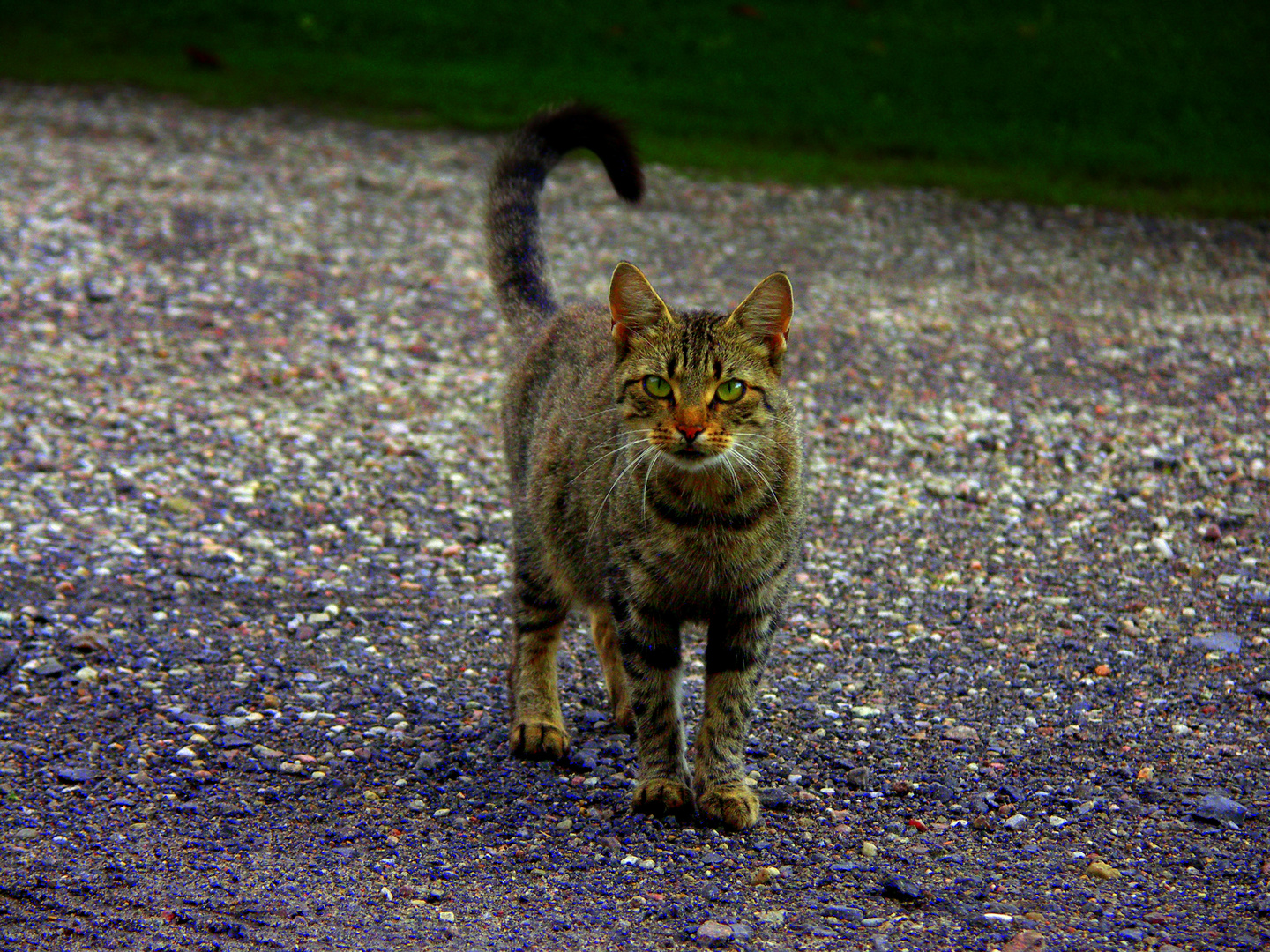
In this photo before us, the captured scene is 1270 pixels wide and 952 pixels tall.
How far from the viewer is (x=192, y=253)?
10984 millimetres

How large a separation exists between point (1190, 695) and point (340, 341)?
247 inches

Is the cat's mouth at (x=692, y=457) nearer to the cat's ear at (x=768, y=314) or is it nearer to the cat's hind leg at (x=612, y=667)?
the cat's ear at (x=768, y=314)

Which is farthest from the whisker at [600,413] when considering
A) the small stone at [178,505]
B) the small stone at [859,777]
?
the small stone at [178,505]

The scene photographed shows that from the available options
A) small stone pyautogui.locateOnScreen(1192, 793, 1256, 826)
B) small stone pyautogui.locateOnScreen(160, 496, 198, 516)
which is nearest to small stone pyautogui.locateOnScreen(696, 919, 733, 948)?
small stone pyautogui.locateOnScreen(1192, 793, 1256, 826)

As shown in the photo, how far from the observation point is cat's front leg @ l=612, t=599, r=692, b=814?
477 cm

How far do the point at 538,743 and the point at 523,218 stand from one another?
2.45 m

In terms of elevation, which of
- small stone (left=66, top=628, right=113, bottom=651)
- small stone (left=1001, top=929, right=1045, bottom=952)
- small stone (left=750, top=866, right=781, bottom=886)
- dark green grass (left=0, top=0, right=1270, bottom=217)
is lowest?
small stone (left=750, top=866, right=781, bottom=886)

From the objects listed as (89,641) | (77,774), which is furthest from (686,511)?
(89,641)

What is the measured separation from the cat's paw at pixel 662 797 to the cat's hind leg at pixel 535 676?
533 millimetres

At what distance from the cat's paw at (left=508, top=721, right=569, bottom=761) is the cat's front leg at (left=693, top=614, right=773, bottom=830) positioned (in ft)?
2.25

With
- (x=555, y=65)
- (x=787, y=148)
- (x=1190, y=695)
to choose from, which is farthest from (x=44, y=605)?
(x=555, y=65)

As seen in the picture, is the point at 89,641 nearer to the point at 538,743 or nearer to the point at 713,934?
the point at 538,743

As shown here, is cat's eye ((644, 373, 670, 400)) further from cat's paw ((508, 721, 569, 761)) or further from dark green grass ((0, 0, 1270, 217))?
dark green grass ((0, 0, 1270, 217))

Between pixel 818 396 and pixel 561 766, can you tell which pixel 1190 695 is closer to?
pixel 561 766
